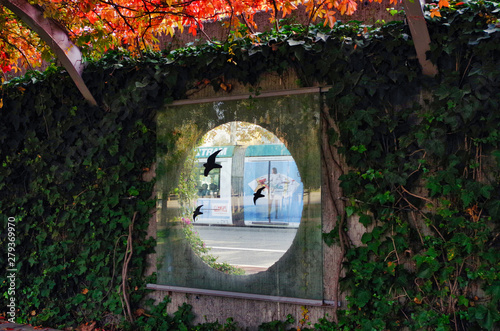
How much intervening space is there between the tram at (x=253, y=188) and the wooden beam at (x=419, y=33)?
1.45 m

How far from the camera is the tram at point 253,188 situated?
4084 mm

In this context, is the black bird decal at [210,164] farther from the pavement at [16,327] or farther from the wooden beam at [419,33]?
the pavement at [16,327]

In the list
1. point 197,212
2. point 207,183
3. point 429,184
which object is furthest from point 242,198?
point 429,184

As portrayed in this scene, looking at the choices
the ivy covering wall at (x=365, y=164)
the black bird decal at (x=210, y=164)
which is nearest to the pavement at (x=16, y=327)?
the ivy covering wall at (x=365, y=164)

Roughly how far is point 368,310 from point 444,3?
2.61 meters

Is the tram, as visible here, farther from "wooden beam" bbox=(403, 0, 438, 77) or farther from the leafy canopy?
"wooden beam" bbox=(403, 0, 438, 77)

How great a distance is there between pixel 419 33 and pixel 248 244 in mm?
2472

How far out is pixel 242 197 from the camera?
424cm

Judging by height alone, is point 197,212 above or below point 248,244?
above

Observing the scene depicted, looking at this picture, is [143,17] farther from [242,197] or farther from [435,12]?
[435,12]

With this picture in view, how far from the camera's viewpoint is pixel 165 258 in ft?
15.2

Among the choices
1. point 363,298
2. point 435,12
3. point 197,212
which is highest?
point 435,12

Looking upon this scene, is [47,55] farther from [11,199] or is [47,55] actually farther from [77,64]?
[11,199]

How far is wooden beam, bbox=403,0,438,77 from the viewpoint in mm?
3242
